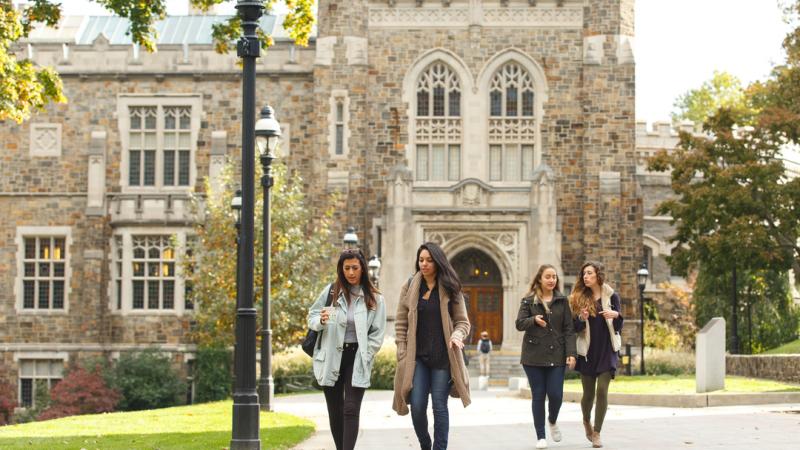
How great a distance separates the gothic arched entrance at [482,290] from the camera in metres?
36.8

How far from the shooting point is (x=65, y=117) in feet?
125

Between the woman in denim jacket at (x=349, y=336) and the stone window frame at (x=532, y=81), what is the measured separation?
26005mm

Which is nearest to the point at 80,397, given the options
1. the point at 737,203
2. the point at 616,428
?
the point at 737,203

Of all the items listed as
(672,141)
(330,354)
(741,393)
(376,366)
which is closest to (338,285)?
(330,354)

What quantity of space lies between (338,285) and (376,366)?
2011cm

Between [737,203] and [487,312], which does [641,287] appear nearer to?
[737,203]

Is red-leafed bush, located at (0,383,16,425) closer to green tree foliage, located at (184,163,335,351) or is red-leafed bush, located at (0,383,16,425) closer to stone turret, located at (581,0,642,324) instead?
green tree foliage, located at (184,163,335,351)

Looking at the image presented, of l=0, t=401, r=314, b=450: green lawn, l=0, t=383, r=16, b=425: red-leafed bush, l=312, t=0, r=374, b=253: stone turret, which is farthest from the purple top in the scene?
l=0, t=383, r=16, b=425: red-leafed bush

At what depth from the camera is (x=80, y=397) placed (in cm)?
3381

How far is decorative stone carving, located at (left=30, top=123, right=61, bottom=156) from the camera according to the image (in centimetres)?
3800

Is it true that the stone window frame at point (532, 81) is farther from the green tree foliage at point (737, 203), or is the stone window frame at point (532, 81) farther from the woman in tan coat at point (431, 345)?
the woman in tan coat at point (431, 345)

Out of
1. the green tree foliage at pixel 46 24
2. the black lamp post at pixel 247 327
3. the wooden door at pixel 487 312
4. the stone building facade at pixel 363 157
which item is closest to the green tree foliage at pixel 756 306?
the stone building facade at pixel 363 157

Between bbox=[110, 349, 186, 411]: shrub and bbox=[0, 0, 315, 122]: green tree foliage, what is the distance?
49.2 ft

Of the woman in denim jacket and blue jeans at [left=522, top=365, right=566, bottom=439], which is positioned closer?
the woman in denim jacket
